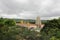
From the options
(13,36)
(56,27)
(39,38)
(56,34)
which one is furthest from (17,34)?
(56,27)

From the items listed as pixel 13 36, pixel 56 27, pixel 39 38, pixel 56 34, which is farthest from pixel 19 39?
pixel 56 27

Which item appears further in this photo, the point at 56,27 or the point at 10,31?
the point at 56,27

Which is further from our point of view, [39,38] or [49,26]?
[49,26]

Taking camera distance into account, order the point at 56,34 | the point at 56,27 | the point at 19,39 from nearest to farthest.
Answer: the point at 19,39 → the point at 56,34 → the point at 56,27

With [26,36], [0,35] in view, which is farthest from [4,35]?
[26,36]

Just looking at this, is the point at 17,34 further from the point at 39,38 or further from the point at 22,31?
the point at 39,38

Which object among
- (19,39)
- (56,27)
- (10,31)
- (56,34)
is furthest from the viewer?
(56,27)

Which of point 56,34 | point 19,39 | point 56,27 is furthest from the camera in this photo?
point 56,27

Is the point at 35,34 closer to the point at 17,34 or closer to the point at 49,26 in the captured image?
the point at 17,34
